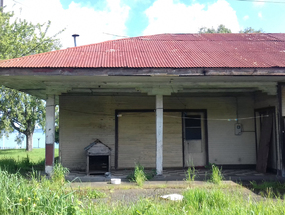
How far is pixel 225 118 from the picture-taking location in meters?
11.6

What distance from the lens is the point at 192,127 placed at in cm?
1170

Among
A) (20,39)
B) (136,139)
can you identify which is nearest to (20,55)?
(20,39)

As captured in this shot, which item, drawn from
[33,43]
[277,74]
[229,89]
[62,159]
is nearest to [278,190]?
[277,74]

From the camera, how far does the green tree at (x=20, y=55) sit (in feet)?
66.1

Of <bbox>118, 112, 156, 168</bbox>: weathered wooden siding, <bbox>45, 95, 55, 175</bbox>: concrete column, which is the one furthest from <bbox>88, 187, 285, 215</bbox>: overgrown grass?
<bbox>118, 112, 156, 168</bbox>: weathered wooden siding

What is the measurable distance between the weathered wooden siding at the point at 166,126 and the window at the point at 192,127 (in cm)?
33

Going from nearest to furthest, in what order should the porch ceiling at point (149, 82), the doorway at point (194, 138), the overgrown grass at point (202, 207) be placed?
the overgrown grass at point (202, 207), the porch ceiling at point (149, 82), the doorway at point (194, 138)

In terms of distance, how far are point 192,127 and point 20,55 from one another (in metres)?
14.7

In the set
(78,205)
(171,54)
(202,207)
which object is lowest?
(202,207)

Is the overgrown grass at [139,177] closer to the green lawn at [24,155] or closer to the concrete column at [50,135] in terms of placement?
the concrete column at [50,135]

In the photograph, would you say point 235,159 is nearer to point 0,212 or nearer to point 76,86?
point 76,86

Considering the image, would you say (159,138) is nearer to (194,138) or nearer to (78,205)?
(194,138)

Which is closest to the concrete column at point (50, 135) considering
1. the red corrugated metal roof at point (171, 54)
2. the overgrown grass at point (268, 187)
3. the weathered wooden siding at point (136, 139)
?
the red corrugated metal roof at point (171, 54)

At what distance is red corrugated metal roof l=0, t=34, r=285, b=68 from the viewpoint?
8.31 meters
